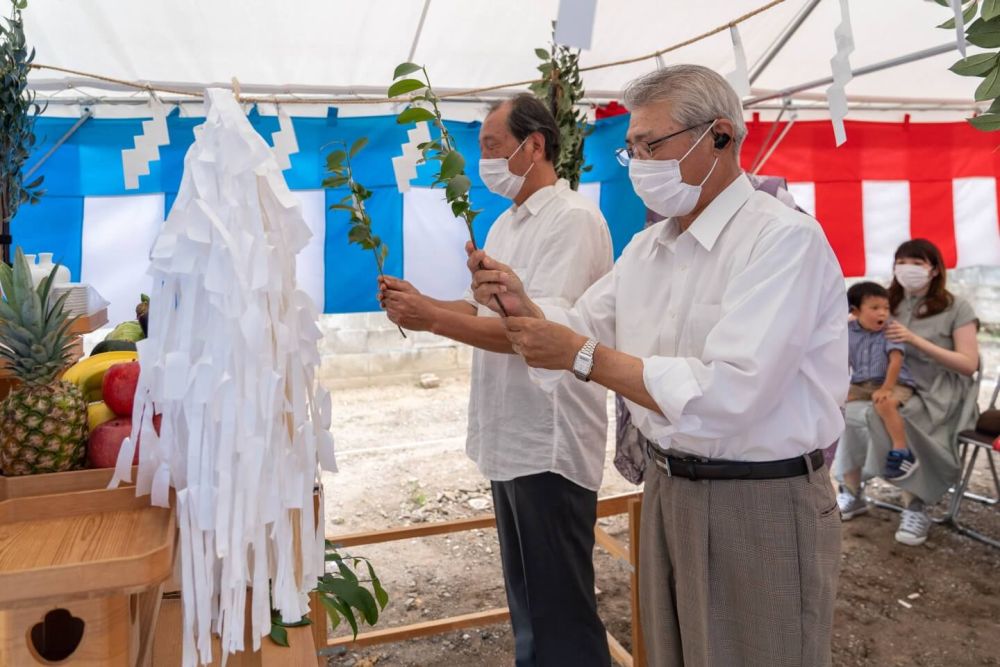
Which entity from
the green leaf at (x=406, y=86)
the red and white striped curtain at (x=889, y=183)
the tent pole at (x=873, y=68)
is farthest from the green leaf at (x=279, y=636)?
the red and white striped curtain at (x=889, y=183)

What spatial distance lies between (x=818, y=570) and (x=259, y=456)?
3.53 feet

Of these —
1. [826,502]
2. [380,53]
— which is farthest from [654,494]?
[380,53]

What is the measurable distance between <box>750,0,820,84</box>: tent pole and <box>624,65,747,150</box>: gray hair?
251cm

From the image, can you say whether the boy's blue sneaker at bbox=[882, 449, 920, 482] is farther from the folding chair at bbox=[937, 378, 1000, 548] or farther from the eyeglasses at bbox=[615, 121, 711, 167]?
the eyeglasses at bbox=[615, 121, 711, 167]

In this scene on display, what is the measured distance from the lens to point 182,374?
904 millimetres

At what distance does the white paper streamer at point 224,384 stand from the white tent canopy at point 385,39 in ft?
8.98

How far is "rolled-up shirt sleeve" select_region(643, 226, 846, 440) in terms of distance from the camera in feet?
4.09

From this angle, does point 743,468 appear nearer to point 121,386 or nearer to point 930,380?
point 121,386

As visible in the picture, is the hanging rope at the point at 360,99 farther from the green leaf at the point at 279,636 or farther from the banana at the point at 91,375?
the green leaf at the point at 279,636

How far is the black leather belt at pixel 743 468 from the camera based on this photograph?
4.58 feet

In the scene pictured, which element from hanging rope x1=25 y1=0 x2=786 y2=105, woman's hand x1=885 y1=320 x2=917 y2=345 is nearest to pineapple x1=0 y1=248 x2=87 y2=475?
hanging rope x1=25 y1=0 x2=786 y2=105

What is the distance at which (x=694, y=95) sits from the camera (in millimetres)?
1406

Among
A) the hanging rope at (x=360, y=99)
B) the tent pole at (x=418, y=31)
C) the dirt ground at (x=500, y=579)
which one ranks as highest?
the tent pole at (x=418, y=31)

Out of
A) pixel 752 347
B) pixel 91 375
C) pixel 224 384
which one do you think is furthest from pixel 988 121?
pixel 91 375
